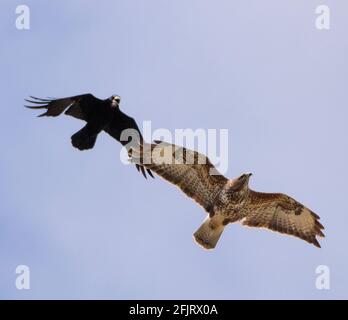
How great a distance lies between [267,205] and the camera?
17.9 m

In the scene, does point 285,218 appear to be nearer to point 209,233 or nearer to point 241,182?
point 241,182

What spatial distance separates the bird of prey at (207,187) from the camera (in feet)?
56.3

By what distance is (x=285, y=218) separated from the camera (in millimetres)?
18031

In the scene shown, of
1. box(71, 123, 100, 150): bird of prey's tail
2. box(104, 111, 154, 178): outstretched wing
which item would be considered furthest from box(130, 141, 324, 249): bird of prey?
box(104, 111, 154, 178): outstretched wing

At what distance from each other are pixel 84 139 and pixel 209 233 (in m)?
2.92

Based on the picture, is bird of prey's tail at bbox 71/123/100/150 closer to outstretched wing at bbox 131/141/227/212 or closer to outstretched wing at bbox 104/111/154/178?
outstretched wing at bbox 104/111/154/178

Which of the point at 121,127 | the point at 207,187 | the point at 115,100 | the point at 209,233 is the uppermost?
the point at 115,100

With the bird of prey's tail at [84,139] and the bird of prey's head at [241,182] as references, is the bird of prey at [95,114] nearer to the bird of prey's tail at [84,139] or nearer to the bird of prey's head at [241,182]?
the bird of prey's tail at [84,139]

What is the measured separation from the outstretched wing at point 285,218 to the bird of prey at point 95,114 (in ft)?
7.22

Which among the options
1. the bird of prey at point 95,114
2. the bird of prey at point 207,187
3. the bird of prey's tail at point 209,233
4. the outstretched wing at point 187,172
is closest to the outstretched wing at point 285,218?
the bird of prey at point 207,187

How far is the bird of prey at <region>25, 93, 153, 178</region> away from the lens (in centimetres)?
1853

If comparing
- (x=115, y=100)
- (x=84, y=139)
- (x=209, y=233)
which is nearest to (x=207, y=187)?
(x=209, y=233)
